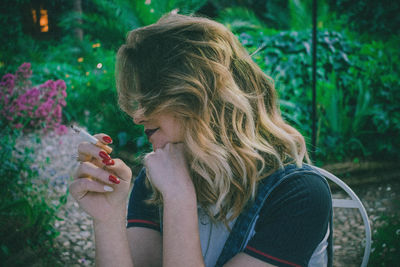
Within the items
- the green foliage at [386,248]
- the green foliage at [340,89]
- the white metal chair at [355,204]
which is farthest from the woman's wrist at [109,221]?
the green foliage at [340,89]

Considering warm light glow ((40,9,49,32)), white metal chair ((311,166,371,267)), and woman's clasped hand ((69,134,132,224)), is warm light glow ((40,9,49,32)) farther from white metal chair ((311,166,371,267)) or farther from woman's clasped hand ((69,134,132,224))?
white metal chair ((311,166,371,267))

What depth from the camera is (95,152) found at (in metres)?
1.05

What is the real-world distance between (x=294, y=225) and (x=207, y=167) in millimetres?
329

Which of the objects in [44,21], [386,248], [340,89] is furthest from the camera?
[44,21]

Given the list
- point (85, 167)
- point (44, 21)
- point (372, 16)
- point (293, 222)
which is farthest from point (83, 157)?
point (44, 21)

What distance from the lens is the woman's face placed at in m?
1.15

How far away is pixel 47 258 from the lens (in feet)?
8.50

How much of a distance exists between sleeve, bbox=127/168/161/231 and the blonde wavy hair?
10.7 inches

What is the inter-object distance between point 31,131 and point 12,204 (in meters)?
3.64

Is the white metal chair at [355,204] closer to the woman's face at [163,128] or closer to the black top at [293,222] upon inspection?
the black top at [293,222]

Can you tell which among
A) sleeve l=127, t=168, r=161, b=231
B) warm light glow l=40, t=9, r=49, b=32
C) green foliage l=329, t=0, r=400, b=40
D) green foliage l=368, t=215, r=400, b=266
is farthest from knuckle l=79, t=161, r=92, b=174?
warm light glow l=40, t=9, r=49, b=32

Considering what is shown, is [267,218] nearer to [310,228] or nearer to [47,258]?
[310,228]

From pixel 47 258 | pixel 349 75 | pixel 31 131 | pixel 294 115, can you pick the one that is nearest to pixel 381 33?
pixel 349 75

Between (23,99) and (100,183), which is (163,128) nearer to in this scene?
(100,183)
